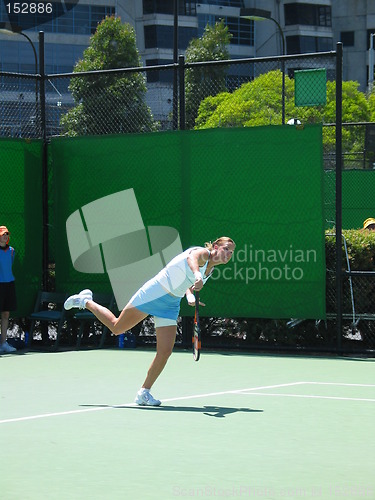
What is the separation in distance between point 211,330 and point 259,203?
6.07 ft

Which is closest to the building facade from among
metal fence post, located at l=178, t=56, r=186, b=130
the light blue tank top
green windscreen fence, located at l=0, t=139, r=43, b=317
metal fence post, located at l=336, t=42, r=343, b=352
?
green windscreen fence, located at l=0, t=139, r=43, b=317

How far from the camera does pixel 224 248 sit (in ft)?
30.0

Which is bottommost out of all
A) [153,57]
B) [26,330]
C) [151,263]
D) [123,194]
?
[26,330]

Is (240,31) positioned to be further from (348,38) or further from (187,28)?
(348,38)

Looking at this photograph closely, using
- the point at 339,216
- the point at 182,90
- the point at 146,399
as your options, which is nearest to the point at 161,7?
the point at 182,90

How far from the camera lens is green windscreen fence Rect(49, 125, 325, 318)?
13000mm

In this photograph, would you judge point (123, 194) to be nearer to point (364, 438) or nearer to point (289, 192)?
point (289, 192)

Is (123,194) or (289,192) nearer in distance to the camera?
(289,192)

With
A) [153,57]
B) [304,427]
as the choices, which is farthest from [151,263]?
[153,57]

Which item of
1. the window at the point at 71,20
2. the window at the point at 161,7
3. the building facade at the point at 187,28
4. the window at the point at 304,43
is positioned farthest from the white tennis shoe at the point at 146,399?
the window at the point at 304,43

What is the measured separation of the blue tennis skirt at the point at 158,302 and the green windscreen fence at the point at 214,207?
414cm

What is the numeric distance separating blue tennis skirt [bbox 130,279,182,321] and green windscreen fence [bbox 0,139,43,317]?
17.0ft

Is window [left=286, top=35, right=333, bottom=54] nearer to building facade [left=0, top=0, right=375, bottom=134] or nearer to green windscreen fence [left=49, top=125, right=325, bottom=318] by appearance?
building facade [left=0, top=0, right=375, bottom=134]

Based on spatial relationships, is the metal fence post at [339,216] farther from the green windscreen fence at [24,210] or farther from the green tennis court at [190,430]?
the green windscreen fence at [24,210]
